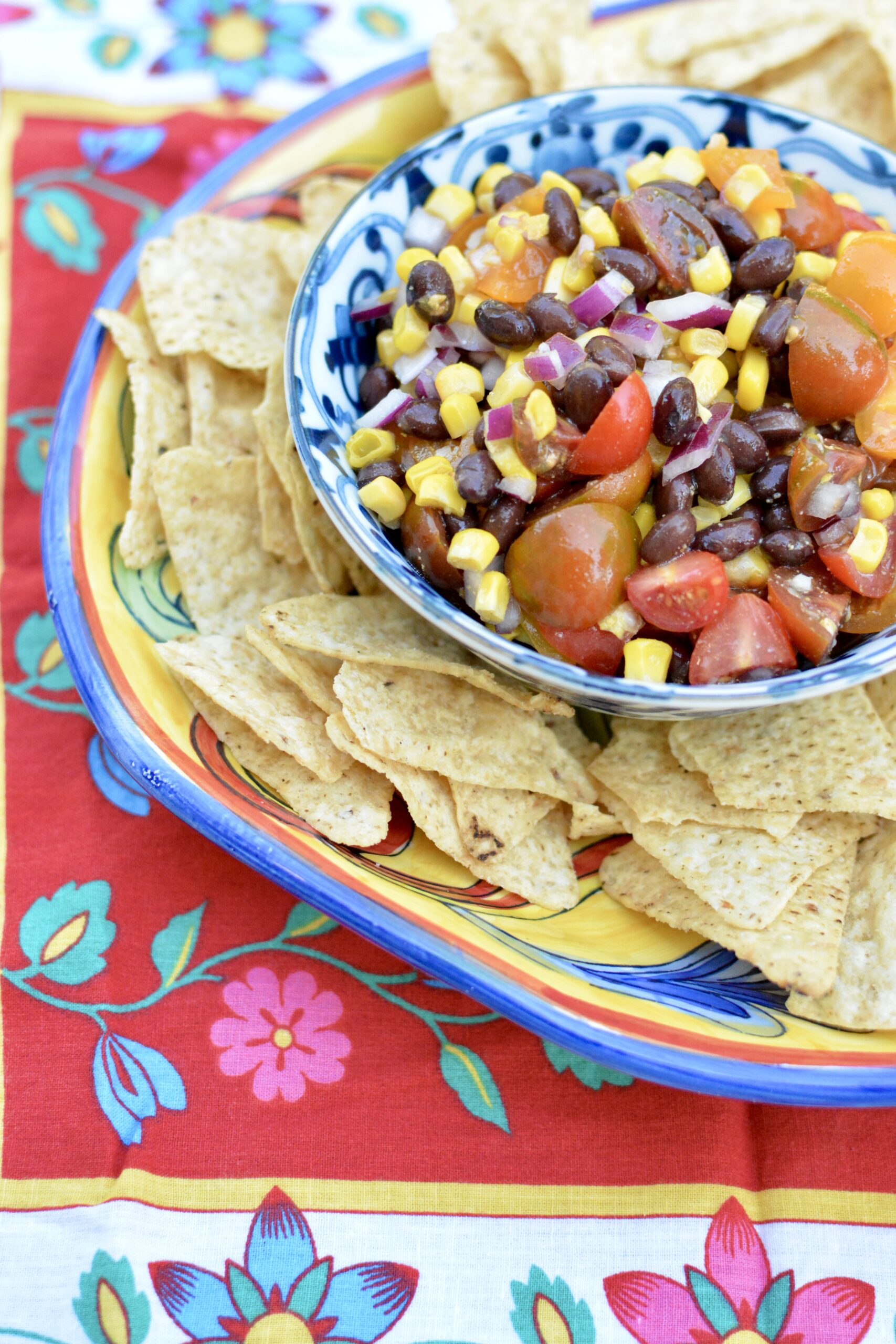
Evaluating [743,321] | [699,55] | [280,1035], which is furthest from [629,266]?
[280,1035]

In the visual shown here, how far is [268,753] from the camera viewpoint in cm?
247

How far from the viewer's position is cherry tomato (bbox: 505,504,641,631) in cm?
219

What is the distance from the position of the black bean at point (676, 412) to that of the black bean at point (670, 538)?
17cm

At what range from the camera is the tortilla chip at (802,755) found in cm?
230

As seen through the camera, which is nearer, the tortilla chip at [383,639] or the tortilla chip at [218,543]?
the tortilla chip at [383,639]

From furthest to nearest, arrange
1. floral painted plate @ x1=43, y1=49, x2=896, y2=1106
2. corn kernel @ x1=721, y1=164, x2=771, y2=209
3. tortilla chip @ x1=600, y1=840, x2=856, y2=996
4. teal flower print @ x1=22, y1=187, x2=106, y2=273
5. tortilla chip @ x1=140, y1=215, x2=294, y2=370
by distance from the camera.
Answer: teal flower print @ x1=22, y1=187, x2=106, y2=273, tortilla chip @ x1=140, y1=215, x2=294, y2=370, corn kernel @ x1=721, y1=164, x2=771, y2=209, tortilla chip @ x1=600, y1=840, x2=856, y2=996, floral painted plate @ x1=43, y1=49, x2=896, y2=1106

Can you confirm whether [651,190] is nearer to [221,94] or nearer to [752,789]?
[752,789]

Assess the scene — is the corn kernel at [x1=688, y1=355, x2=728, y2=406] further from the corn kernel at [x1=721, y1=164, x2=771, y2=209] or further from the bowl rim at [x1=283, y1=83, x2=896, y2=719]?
the bowl rim at [x1=283, y1=83, x2=896, y2=719]

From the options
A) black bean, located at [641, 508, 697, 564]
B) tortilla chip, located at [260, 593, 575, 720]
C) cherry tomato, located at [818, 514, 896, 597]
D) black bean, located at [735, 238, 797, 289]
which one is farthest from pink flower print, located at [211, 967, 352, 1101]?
black bean, located at [735, 238, 797, 289]

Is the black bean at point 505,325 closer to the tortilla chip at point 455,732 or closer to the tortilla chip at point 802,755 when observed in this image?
the tortilla chip at point 455,732

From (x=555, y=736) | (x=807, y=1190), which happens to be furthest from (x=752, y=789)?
(x=807, y=1190)

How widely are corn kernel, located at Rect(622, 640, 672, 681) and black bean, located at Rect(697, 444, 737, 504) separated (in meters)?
0.34

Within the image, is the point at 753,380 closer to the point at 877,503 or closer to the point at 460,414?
the point at 877,503

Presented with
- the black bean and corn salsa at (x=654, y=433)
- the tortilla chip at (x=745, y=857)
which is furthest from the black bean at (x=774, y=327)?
the tortilla chip at (x=745, y=857)
